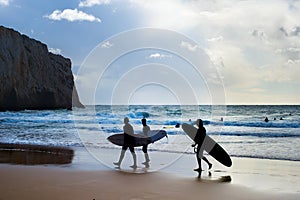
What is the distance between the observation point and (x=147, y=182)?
8.91m

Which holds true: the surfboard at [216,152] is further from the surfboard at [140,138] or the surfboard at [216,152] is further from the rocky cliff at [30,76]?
the rocky cliff at [30,76]

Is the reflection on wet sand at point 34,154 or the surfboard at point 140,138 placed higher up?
the surfboard at point 140,138

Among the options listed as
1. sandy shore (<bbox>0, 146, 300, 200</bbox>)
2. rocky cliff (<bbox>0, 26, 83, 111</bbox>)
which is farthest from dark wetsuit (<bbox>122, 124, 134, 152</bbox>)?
rocky cliff (<bbox>0, 26, 83, 111</bbox>)

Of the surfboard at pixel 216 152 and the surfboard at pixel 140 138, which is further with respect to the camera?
the surfboard at pixel 140 138

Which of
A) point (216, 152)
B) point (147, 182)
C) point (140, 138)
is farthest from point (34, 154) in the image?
point (216, 152)

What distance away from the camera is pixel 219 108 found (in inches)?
2117

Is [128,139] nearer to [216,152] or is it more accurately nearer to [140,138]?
[140,138]

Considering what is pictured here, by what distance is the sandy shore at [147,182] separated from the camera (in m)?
7.60

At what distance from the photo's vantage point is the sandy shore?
24.9ft

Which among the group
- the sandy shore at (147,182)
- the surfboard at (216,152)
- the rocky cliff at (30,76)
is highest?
the rocky cliff at (30,76)

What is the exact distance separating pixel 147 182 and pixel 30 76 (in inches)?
2348

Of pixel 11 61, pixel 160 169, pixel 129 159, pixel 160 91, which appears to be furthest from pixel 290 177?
pixel 11 61

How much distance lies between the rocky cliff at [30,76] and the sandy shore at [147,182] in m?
44.8

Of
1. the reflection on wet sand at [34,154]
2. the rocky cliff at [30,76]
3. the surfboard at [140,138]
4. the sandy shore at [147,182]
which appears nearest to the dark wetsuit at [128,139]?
the surfboard at [140,138]
